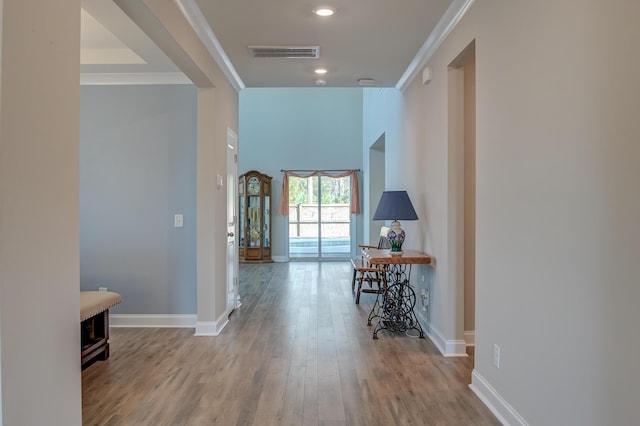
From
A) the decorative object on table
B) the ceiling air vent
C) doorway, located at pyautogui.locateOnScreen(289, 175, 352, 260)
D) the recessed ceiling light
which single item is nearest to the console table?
the decorative object on table

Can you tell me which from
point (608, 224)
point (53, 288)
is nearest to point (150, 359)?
point (53, 288)

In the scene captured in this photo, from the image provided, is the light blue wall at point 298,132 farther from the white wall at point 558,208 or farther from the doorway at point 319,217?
the white wall at point 558,208

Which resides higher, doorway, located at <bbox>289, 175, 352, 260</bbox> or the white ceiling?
the white ceiling

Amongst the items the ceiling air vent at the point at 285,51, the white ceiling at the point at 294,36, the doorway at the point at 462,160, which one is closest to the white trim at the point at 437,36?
the white ceiling at the point at 294,36

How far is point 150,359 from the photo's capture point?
3135 mm

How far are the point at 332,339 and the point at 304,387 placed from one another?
101 centimetres

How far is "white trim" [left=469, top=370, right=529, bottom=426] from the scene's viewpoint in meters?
2.08

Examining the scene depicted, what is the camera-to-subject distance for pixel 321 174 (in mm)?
9383

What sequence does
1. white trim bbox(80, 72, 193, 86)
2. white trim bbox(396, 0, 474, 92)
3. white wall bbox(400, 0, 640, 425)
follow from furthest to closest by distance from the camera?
1. white trim bbox(80, 72, 193, 86)
2. white trim bbox(396, 0, 474, 92)
3. white wall bbox(400, 0, 640, 425)

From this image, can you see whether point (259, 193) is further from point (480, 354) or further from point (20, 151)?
point (20, 151)

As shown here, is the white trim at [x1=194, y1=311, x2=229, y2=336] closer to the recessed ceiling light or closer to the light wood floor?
the light wood floor

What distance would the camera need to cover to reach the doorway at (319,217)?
9438 mm

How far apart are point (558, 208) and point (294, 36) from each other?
247 centimetres

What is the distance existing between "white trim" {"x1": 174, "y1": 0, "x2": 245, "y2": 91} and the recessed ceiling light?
84 cm
